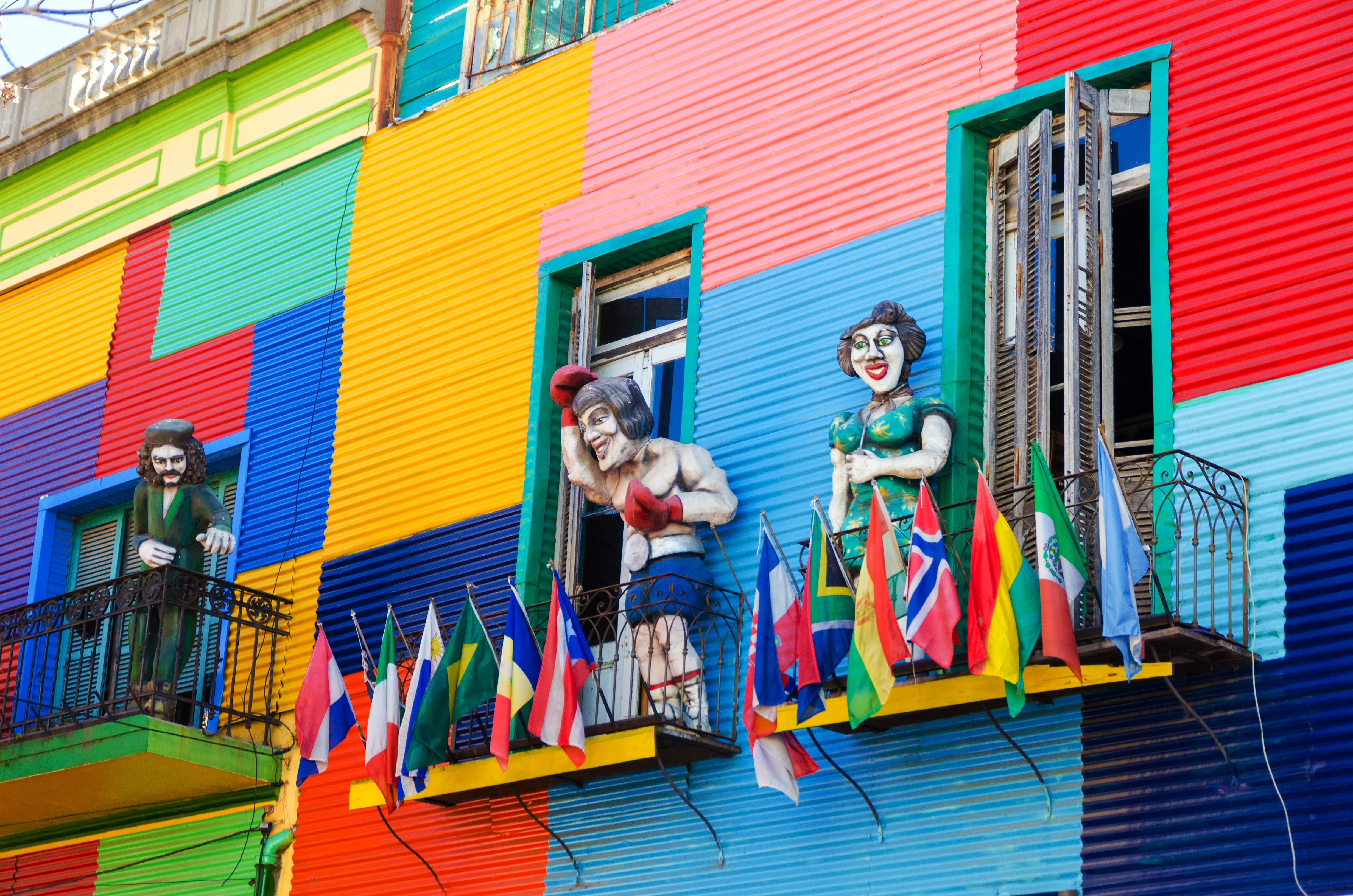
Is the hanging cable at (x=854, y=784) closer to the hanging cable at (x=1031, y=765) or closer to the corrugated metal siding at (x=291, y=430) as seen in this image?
the hanging cable at (x=1031, y=765)

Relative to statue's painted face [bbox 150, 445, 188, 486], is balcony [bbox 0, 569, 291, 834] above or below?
below

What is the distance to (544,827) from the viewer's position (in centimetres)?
1173

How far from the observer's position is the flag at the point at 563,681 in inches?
420

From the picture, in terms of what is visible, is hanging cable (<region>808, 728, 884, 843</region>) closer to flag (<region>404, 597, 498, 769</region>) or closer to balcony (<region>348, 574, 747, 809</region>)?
balcony (<region>348, 574, 747, 809</region>)

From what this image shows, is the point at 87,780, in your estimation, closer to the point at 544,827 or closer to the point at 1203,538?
the point at 544,827

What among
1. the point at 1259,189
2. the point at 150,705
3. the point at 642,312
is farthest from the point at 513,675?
the point at 1259,189

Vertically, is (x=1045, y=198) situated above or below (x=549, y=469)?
above


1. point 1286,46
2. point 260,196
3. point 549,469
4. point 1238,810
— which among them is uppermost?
point 260,196

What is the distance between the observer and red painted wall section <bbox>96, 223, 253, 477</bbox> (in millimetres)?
14883

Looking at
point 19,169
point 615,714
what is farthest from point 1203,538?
point 19,169

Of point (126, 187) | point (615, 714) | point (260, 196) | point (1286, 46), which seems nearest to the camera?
point (1286, 46)

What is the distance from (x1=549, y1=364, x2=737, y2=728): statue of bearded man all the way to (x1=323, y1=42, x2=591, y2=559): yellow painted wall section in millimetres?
1144

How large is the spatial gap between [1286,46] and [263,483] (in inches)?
304

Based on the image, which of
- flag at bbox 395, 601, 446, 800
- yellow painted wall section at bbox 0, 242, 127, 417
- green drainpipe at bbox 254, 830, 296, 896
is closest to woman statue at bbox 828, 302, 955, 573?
flag at bbox 395, 601, 446, 800
